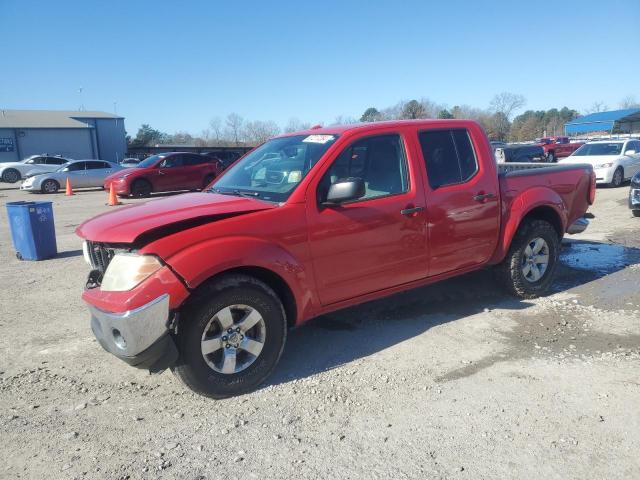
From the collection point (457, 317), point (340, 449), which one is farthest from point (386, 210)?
point (340, 449)

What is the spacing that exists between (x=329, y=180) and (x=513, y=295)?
9.19 feet

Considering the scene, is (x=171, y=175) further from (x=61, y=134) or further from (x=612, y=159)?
(x=61, y=134)

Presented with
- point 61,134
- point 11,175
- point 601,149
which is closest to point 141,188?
point 11,175

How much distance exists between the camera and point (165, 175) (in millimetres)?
19312

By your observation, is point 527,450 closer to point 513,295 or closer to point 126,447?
point 126,447

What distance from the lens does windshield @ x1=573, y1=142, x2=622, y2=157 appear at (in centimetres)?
1741

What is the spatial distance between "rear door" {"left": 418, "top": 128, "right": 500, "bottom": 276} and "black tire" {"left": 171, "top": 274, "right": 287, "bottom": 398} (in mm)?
1675

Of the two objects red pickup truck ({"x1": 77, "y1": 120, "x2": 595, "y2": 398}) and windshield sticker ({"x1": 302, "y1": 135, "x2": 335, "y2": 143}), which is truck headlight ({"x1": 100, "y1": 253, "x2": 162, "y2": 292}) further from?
windshield sticker ({"x1": 302, "y1": 135, "x2": 335, "y2": 143})

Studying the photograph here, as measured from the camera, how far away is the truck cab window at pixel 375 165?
4090mm

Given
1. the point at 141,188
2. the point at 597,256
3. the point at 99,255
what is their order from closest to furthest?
1. the point at 99,255
2. the point at 597,256
3. the point at 141,188

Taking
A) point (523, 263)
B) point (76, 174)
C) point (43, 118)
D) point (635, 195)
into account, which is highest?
point (43, 118)

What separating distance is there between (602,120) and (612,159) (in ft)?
170

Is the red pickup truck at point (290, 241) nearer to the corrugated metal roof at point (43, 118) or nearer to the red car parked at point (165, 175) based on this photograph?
the red car parked at point (165, 175)

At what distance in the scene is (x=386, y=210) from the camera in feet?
13.6
